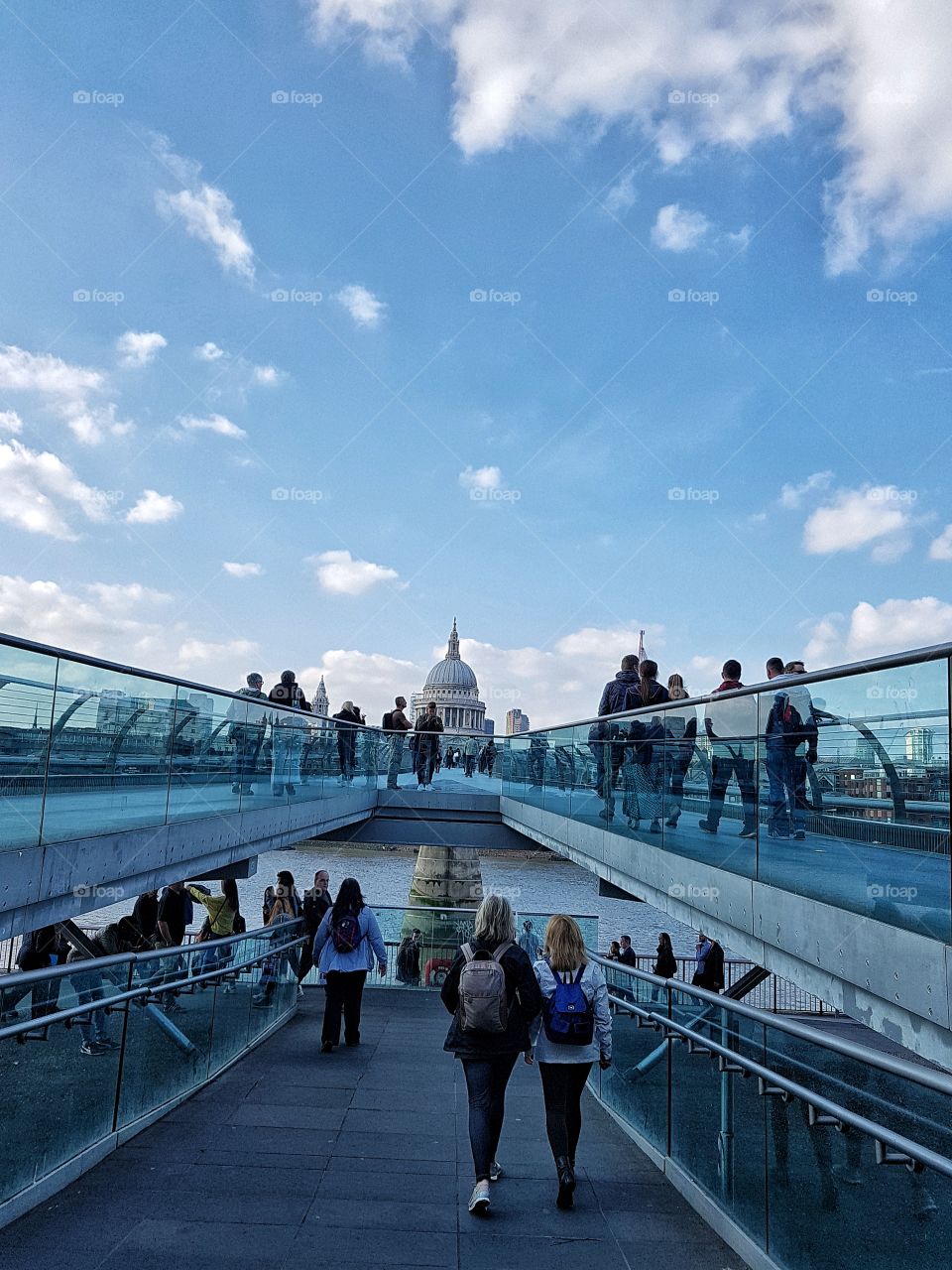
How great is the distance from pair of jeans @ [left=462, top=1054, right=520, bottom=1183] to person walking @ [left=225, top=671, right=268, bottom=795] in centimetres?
551

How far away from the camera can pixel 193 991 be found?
7004 mm

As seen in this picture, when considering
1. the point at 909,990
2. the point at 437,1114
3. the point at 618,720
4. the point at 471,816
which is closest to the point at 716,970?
the point at 618,720

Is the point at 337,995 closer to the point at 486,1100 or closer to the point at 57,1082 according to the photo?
the point at 486,1100

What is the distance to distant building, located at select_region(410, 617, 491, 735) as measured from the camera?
424 ft

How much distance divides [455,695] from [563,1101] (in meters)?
133

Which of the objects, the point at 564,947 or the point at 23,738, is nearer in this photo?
the point at 564,947

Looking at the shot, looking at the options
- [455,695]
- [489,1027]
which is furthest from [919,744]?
[455,695]

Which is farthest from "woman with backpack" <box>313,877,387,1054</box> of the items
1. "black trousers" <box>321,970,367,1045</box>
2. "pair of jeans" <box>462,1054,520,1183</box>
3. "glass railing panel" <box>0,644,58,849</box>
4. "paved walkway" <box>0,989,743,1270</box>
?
"pair of jeans" <box>462,1054,520,1183</box>

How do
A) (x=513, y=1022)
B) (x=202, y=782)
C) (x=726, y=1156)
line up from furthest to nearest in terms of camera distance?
1. (x=202, y=782)
2. (x=513, y=1022)
3. (x=726, y=1156)

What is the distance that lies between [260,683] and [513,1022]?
438 inches

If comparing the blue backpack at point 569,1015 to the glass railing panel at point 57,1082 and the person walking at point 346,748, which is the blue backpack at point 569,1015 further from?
the person walking at point 346,748

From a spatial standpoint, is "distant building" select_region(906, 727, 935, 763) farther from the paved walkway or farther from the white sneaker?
the white sneaker

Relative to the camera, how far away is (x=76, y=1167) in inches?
195

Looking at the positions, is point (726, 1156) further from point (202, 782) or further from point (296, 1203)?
point (202, 782)
